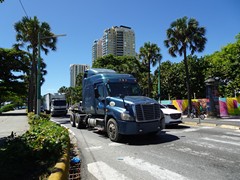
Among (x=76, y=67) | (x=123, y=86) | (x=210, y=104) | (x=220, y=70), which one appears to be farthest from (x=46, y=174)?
(x=76, y=67)

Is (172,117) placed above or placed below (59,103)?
below

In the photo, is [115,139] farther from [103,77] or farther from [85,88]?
[85,88]

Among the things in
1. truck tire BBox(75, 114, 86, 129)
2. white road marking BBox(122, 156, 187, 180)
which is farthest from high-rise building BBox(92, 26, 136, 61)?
white road marking BBox(122, 156, 187, 180)

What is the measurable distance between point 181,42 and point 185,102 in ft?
34.1

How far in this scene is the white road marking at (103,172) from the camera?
5.38m

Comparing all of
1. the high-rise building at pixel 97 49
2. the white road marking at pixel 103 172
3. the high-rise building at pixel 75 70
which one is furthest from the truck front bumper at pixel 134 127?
the high-rise building at pixel 75 70

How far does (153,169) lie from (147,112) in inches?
156

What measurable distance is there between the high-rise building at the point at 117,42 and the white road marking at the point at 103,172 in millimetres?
96665

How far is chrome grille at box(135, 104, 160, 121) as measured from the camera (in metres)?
9.47

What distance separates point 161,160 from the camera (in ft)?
22.1

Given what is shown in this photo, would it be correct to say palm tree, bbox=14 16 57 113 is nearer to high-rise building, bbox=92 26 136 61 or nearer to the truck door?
the truck door

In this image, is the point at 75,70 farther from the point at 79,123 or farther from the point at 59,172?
the point at 59,172

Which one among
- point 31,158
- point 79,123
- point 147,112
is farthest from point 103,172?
point 79,123

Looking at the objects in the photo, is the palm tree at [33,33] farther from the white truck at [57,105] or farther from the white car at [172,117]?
the white car at [172,117]
